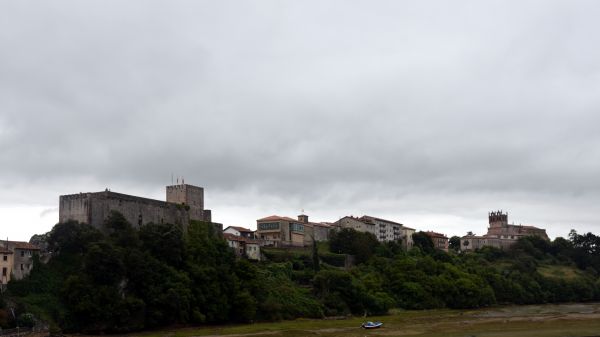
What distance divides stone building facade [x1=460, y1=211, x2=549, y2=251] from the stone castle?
3127 inches

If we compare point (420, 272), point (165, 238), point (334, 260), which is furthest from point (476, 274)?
point (165, 238)

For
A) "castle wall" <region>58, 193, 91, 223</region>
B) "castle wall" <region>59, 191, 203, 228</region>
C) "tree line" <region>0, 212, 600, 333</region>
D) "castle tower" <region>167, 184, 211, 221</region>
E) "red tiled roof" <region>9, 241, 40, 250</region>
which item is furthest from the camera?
"castle tower" <region>167, 184, 211, 221</region>

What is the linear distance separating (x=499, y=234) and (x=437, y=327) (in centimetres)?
10349

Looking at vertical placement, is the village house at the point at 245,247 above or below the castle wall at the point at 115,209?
Answer: below

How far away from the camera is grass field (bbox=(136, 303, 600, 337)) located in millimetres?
52406

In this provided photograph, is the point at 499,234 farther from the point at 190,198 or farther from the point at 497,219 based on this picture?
the point at 190,198

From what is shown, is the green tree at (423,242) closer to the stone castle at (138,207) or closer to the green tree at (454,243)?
the green tree at (454,243)

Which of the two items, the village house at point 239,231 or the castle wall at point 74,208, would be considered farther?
the village house at point 239,231

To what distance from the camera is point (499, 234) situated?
510ft

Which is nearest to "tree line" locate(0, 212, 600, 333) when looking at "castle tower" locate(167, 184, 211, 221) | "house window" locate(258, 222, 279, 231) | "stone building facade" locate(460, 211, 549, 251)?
"castle tower" locate(167, 184, 211, 221)

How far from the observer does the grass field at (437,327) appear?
172ft

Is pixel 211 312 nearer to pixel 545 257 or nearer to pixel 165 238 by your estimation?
pixel 165 238

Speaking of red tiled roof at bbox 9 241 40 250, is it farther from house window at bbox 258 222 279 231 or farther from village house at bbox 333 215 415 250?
village house at bbox 333 215 415 250

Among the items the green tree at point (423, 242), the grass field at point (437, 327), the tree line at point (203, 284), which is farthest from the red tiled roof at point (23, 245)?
the green tree at point (423, 242)
